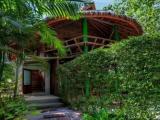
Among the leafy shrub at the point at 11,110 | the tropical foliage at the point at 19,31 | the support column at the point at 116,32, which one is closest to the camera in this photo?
the tropical foliage at the point at 19,31

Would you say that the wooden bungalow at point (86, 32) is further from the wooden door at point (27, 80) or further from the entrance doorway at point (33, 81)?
the entrance doorway at point (33, 81)

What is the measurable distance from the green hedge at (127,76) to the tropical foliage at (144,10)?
861 centimetres

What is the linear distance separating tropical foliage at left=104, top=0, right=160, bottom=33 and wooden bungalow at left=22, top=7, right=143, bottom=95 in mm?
1103

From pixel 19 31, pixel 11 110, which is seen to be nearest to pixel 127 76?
pixel 19 31

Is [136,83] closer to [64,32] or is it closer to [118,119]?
[118,119]

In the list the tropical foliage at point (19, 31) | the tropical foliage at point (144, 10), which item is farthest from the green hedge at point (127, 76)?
the tropical foliage at point (144, 10)

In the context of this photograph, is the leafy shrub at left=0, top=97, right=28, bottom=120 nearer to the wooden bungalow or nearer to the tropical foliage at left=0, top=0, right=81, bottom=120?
the tropical foliage at left=0, top=0, right=81, bottom=120

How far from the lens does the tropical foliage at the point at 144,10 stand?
1891 cm

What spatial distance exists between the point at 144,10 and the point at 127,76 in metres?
14.7

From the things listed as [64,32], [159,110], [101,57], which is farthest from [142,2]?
[159,110]

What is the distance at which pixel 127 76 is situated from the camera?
7109 millimetres

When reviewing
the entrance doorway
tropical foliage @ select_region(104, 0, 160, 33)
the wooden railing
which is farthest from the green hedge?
the entrance doorway

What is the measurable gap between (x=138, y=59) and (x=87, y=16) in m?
8.14

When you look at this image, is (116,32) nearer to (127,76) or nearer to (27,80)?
(27,80)
